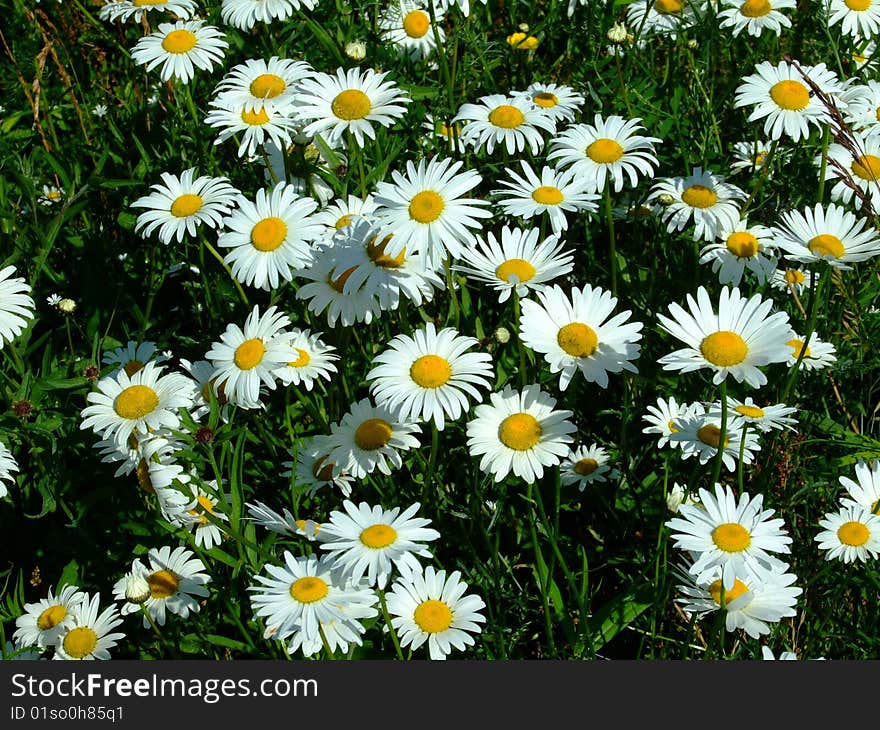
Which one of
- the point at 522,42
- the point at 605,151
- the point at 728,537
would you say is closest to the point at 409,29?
the point at 522,42

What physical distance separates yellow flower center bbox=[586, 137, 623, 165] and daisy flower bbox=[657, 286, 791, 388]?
2.61ft

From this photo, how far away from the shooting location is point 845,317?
12.2ft

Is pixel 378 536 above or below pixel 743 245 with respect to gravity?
below

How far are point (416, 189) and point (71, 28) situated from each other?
10.7 feet

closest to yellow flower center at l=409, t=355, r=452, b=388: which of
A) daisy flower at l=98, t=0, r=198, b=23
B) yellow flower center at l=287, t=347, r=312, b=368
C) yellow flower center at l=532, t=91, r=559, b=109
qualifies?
yellow flower center at l=287, t=347, r=312, b=368

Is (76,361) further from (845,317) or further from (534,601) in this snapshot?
(845,317)

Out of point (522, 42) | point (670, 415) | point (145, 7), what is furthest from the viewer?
point (522, 42)

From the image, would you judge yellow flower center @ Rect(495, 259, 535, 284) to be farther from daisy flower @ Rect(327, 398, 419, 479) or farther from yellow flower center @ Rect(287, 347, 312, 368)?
yellow flower center @ Rect(287, 347, 312, 368)

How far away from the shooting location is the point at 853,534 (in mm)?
2703

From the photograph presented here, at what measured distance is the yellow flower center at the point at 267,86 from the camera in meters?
3.46

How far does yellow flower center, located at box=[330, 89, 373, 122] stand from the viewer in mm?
3293

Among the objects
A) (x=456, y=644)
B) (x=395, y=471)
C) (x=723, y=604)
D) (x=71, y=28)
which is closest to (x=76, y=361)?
(x=395, y=471)

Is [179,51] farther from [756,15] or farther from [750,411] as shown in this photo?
[750,411]

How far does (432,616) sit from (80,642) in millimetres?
1027
